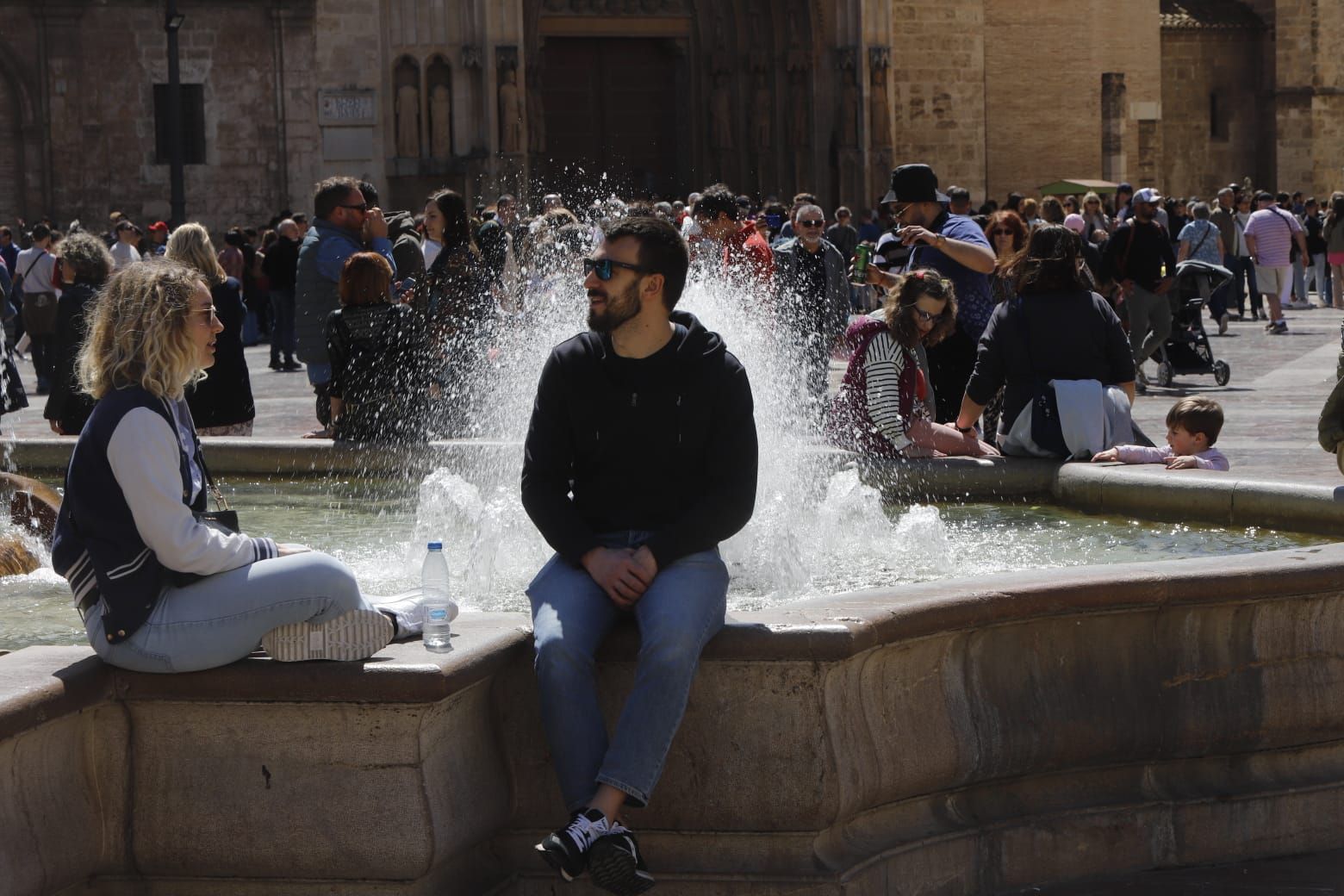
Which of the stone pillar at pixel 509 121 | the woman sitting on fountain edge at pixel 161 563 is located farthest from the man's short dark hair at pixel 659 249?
the stone pillar at pixel 509 121

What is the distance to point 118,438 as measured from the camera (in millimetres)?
4117

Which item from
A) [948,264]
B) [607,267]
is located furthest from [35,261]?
[607,267]

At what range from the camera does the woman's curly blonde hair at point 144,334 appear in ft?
13.9

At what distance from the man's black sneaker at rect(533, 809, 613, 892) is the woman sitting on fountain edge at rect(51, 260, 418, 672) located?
568mm

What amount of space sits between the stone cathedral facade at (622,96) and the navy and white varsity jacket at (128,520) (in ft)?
82.3

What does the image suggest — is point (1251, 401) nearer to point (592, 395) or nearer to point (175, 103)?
point (592, 395)

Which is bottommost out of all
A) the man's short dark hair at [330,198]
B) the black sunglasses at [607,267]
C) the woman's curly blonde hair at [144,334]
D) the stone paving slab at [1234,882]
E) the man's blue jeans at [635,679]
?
the stone paving slab at [1234,882]

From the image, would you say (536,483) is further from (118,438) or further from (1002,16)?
(1002,16)

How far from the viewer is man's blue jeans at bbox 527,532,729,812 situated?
13.7ft

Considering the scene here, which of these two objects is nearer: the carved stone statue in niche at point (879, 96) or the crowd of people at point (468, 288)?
the crowd of people at point (468, 288)

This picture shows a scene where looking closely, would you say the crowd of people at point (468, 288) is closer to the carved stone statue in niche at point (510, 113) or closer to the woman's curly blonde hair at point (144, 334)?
the woman's curly blonde hair at point (144, 334)

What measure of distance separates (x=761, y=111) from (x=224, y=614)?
28.6 metres

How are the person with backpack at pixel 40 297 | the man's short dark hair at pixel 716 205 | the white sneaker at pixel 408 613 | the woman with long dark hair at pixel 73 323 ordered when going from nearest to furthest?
1. the white sneaker at pixel 408 613
2. the woman with long dark hair at pixel 73 323
3. the man's short dark hair at pixel 716 205
4. the person with backpack at pixel 40 297

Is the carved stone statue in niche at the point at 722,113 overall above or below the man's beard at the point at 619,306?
above
